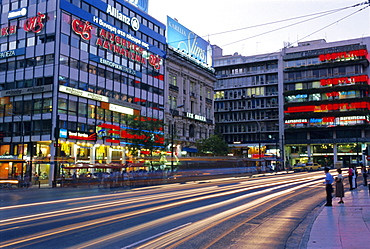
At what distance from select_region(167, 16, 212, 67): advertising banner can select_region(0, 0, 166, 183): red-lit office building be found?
15.1 meters

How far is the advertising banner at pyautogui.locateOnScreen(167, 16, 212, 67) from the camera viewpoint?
7338cm

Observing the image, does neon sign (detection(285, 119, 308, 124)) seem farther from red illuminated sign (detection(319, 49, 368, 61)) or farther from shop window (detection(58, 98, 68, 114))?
shop window (detection(58, 98, 68, 114))

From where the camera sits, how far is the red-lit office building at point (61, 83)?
49062 mm

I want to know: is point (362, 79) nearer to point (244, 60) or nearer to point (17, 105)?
point (244, 60)

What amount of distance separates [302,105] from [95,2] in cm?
6428

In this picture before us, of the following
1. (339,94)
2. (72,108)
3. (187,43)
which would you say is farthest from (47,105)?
(339,94)

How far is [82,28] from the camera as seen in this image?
5191 cm

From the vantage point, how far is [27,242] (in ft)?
31.8

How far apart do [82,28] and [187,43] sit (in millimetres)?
30214

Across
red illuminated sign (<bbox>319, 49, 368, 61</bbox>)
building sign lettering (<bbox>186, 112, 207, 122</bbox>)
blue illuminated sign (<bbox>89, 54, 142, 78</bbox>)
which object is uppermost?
red illuminated sign (<bbox>319, 49, 368, 61</bbox>)

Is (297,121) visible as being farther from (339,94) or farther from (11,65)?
(11,65)

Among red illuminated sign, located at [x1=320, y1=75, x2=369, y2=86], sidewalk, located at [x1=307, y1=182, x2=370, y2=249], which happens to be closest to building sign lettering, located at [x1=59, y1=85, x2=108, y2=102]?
sidewalk, located at [x1=307, y1=182, x2=370, y2=249]

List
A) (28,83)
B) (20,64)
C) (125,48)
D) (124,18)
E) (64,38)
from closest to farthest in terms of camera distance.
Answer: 1. (64,38)
2. (28,83)
3. (20,64)
4. (125,48)
5. (124,18)

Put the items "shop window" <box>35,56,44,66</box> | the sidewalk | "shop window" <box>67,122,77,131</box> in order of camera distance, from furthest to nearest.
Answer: "shop window" <box>67,122,77,131</box>, "shop window" <box>35,56,44,66</box>, the sidewalk
